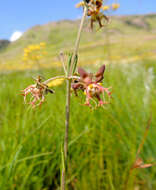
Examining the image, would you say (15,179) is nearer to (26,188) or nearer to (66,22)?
(26,188)

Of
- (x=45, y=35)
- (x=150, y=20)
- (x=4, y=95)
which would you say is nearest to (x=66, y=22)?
(x=45, y=35)

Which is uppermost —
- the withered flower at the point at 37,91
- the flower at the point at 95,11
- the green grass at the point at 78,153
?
the flower at the point at 95,11

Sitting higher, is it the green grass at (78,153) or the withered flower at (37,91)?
the withered flower at (37,91)

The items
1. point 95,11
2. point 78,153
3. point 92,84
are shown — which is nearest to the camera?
point 92,84

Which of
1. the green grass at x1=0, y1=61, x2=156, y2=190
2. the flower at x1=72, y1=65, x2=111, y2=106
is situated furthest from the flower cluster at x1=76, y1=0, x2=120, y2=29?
the green grass at x1=0, y1=61, x2=156, y2=190

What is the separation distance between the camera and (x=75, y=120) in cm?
174

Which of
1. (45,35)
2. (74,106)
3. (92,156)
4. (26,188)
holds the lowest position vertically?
(26,188)

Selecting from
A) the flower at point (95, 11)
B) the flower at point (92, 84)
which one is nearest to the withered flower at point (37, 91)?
the flower at point (92, 84)

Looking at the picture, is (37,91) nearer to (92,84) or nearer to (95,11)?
(92,84)

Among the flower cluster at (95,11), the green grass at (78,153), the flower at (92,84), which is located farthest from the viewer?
the green grass at (78,153)

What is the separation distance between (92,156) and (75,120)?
1.19ft

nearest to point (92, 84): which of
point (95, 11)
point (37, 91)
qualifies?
point (37, 91)

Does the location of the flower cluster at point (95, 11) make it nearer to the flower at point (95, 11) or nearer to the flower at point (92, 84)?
the flower at point (95, 11)

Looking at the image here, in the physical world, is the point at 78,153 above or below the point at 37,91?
below
